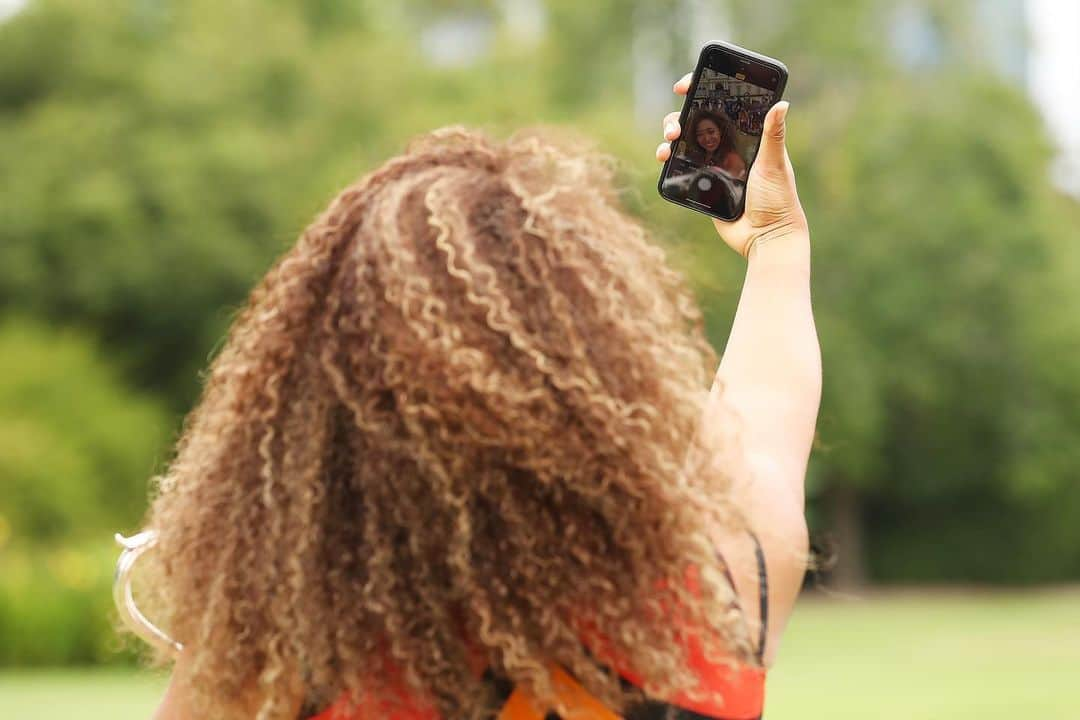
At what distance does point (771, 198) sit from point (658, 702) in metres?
0.66

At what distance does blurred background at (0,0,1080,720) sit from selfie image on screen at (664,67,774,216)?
1376 cm

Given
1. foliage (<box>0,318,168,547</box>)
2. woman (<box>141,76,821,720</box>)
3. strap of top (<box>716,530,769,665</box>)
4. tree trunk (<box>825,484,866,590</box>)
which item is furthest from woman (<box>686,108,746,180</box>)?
tree trunk (<box>825,484,866,590</box>)

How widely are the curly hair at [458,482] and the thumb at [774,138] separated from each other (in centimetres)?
38

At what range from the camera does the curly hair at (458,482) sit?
4.40 ft

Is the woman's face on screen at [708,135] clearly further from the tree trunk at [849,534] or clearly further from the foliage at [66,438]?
the tree trunk at [849,534]

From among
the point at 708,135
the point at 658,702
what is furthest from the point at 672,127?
the point at 658,702

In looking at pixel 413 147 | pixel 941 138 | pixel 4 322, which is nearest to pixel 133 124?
pixel 4 322

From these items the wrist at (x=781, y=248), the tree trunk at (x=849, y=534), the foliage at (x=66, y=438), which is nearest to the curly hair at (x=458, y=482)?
the wrist at (x=781, y=248)

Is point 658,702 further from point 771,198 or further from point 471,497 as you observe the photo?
point 771,198

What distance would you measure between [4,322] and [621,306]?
788 inches

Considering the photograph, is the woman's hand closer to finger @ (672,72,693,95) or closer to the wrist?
the wrist

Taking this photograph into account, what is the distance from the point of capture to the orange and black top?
1.37 m

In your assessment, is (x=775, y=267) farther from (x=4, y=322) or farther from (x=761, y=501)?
(x=4, y=322)

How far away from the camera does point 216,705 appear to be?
1.42m
